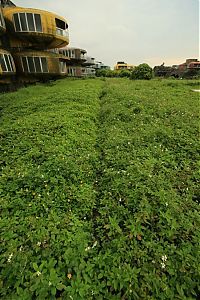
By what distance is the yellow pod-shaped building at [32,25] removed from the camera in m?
19.6

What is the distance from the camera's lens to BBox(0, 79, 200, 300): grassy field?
289 centimetres

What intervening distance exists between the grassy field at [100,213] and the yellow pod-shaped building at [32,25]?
58.7 ft

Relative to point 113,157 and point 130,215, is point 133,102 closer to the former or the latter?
point 113,157

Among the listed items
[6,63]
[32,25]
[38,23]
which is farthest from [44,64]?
[6,63]

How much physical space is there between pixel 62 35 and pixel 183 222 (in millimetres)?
26445

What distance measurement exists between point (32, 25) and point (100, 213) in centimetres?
2331

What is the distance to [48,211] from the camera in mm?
4055

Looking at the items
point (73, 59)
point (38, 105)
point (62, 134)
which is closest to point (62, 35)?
point (38, 105)

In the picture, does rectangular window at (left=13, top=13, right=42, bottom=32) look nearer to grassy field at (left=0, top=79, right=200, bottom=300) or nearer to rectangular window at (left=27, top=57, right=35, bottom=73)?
rectangular window at (left=27, top=57, right=35, bottom=73)

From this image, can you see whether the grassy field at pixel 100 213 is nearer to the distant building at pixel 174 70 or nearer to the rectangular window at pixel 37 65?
the rectangular window at pixel 37 65

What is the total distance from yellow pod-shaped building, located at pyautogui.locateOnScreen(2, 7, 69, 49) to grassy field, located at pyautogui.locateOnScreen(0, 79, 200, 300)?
58.7 feet

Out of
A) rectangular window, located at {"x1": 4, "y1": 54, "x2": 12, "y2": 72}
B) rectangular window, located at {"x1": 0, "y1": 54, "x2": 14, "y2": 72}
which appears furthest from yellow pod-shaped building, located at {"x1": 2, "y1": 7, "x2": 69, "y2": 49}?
rectangular window, located at {"x1": 4, "y1": 54, "x2": 12, "y2": 72}

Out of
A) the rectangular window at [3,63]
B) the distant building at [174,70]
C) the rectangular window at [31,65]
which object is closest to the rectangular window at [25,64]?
the rectangular window at [31,65]

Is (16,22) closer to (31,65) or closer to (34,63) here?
(34,63)
